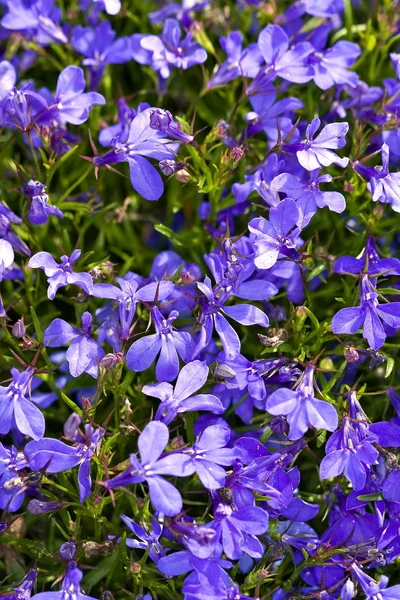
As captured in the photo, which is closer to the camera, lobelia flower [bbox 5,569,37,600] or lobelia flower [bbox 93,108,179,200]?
lobelia flower [bbox 5,569,37,600]

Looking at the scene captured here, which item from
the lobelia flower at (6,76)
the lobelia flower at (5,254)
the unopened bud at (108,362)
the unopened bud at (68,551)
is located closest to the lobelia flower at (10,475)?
the unopened bud at (68,551)

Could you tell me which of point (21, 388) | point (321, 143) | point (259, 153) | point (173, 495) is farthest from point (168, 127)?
point (173, 495)

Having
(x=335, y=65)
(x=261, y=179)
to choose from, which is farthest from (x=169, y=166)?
(x=335, y=65)

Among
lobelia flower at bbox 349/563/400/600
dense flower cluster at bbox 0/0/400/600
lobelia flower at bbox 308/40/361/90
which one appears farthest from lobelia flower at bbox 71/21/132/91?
lobelia flower at bbox 349/563/400/600

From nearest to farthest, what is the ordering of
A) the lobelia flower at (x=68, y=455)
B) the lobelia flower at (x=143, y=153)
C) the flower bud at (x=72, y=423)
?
the flower bud at (x=72, y=423) → the lobelia flower at (x=68, y=455) → the lobelia flower at (x=143, y=153)

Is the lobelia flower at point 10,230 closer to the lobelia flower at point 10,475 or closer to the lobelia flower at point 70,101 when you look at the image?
the lobelia flower at point 70,101

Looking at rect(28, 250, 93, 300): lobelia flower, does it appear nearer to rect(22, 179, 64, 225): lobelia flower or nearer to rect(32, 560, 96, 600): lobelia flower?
rect(22, 179, 64, 225): lobelia flower

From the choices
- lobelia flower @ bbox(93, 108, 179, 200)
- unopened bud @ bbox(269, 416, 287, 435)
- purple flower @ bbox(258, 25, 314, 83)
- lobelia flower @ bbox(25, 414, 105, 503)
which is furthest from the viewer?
purple flower @ bbox(258, 25, 314, 83)
